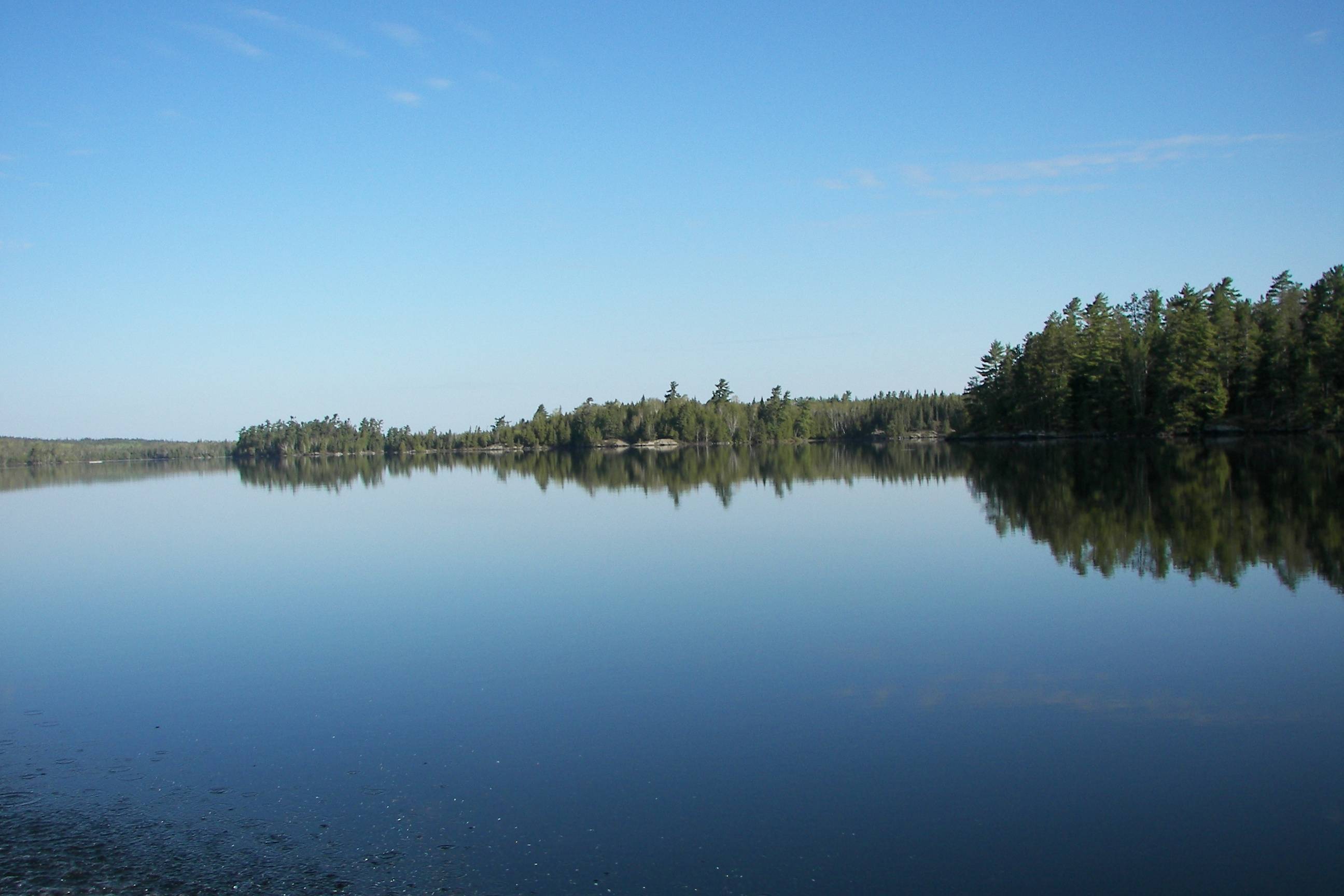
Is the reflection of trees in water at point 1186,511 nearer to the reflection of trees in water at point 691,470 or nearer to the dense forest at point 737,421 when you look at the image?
the reflection of trees in water at point 691,470

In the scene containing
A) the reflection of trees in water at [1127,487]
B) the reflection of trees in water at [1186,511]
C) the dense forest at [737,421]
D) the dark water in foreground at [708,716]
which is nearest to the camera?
the dark water in foreground at [708,716]

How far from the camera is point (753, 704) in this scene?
9688 mm

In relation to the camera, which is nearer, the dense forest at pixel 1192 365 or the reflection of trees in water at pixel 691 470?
the reflection of trees in water at pixel 691 470

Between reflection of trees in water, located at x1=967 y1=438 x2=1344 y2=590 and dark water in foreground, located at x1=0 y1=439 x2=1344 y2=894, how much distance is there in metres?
0.20

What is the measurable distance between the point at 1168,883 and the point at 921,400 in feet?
482

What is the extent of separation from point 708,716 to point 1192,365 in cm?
6592

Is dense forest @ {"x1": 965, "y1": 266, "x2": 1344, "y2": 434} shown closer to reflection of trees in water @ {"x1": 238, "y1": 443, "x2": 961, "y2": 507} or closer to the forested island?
the forested island

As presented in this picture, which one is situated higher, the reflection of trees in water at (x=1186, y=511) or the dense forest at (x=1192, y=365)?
the dense forest at (x=1192, y=365)

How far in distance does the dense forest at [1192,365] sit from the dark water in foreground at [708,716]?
4623 cm

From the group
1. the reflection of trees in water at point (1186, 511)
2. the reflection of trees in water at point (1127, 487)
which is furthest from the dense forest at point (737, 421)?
the reflection of trees in water at point (1186, 511)

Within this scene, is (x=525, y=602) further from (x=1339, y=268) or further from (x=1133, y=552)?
(x=1339, y=268)

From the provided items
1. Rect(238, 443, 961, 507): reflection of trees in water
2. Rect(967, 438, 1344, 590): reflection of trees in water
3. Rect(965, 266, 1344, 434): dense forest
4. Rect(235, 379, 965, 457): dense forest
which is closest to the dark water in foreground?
Rect(967, 438, 1344, 590): reflection of trees in water

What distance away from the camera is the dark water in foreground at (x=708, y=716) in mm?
6395

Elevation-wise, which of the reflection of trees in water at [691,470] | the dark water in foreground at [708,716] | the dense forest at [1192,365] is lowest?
the dark water in foreground at [708,716]
